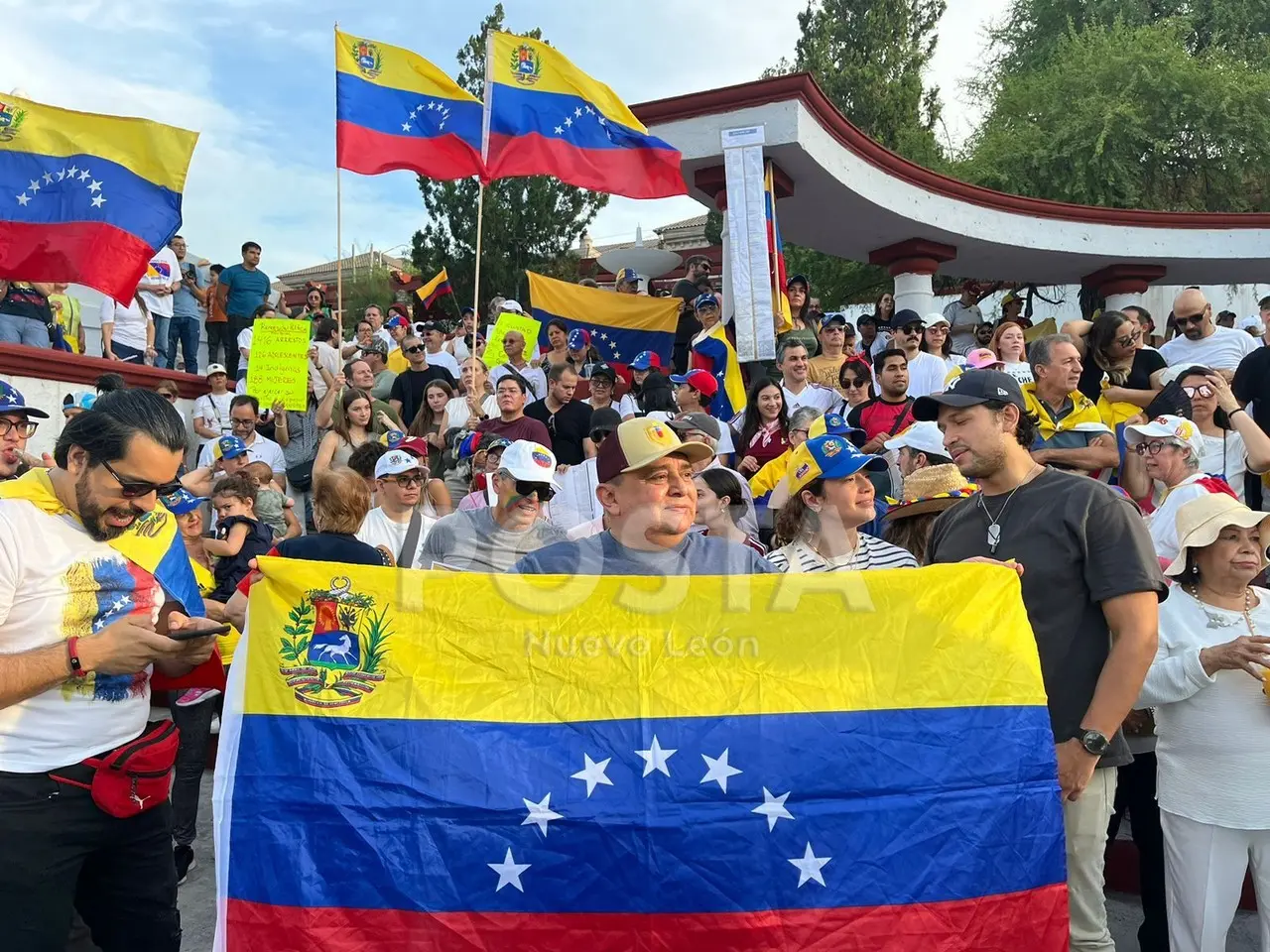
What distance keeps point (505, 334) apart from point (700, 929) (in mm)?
8723

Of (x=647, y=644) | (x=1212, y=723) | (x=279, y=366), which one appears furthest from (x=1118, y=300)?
(x=647, y=644)

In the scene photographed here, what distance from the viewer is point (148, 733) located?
10.0 feet

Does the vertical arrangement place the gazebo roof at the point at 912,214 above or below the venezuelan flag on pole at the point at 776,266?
above

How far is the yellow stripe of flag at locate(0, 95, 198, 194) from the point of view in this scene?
18.9ft

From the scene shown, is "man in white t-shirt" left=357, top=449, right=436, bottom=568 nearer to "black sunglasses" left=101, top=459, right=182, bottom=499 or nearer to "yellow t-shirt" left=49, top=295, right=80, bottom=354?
"black sunglasses" left=101, top=459, right=182, bottom=499

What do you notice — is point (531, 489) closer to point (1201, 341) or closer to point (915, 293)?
point (1201, 341)

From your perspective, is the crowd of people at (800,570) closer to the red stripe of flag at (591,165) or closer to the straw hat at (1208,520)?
the straw hat at (1208,520)

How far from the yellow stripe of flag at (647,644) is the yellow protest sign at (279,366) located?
22.7ft

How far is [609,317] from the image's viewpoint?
1256 cm

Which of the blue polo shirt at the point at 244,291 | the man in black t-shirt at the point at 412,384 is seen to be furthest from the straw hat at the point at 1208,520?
the blue polo shirt at the point at 244,291

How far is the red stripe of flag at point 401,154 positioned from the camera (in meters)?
8.34

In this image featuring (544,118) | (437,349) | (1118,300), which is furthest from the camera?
(1118,300)

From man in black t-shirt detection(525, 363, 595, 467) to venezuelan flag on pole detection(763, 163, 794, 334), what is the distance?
8.21 feet

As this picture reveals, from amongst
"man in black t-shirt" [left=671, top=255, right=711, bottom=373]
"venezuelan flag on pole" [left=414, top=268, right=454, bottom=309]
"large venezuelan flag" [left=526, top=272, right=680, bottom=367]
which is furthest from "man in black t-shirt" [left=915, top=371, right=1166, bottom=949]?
"venezuelan flag on pole" [left=414, top=268, right=454, bottom=309]
